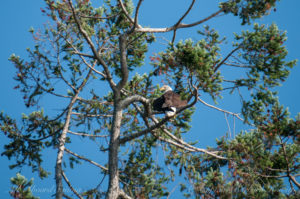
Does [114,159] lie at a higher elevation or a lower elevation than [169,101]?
lower

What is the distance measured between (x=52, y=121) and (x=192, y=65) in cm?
580

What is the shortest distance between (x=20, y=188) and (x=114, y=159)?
237 cm

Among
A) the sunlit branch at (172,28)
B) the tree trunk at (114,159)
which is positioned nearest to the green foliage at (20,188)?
the tree trunk at (114,159)

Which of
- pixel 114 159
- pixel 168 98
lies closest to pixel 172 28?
pixel 168 98

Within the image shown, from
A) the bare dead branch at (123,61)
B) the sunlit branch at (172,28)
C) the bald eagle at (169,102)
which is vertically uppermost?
the sunlit branch at (172,28)

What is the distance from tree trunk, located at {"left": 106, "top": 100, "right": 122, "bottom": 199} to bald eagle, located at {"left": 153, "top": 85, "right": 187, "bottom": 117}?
1.37m

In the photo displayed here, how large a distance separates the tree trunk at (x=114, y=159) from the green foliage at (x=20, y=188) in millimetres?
1912

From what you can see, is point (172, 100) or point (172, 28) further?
point (172, 28)

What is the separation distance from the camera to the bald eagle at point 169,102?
8234 mm

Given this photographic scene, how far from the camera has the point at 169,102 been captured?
8234 millimetres

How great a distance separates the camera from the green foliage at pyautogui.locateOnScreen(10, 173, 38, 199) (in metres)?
7.31

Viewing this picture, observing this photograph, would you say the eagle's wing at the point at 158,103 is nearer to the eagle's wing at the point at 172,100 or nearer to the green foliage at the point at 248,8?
the eagle's wing at the point at 172,100

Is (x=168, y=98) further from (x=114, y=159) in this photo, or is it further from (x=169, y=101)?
(x=114, y=159)

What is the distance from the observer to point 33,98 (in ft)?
34.2
